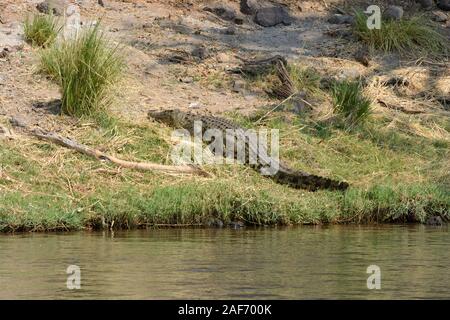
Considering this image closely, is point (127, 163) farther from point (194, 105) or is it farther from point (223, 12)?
point (223, 12)

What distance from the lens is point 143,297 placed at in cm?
817

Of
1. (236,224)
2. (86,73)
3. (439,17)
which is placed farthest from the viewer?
(439,17)

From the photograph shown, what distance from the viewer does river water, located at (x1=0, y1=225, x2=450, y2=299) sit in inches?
332

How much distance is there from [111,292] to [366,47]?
10.6 m

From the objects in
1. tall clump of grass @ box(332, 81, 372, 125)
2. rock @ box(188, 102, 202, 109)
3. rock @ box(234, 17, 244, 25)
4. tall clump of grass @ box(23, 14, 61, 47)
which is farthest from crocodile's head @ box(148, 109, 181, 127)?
rock @ box(234, 17, 244, 25)

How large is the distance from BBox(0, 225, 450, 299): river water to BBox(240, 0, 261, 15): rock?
754 centimetres

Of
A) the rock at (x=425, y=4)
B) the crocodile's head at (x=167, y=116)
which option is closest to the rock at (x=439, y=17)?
the rock at (x=425, y=4)

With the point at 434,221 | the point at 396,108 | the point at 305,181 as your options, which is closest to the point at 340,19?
the point at 396,108

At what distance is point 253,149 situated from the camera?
13.9 metres

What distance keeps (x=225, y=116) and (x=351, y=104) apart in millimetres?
1721

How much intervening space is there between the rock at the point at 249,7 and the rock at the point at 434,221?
23.6ft
